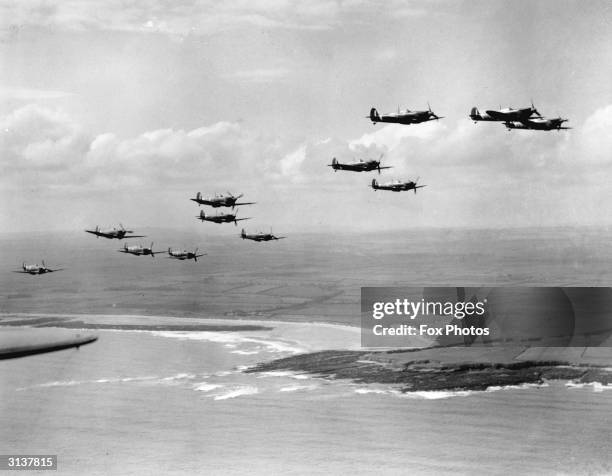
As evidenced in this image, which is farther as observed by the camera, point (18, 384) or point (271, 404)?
point (18, 384)

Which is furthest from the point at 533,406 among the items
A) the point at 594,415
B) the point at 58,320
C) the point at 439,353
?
the point at 58,320

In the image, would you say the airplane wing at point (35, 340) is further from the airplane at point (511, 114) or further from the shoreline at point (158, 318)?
the airplane at point (511, 114)

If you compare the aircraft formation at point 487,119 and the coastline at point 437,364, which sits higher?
the aircraft formation at point 487,119

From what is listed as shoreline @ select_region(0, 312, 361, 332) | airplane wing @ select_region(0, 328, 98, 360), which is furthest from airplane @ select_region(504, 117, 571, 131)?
airplane wing @ select_region(0, 328, 98, 360)

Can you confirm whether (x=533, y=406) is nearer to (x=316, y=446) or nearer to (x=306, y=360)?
(x=316, y=446)

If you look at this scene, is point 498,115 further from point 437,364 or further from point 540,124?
point 437,364

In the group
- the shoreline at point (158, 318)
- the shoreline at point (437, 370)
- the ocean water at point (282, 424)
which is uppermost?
the shoreline at point (158, 318)

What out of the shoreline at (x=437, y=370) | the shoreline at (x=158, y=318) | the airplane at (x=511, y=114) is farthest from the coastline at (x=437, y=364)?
the airplane at (x=511, y=114)

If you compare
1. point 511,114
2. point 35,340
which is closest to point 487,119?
point 511,114
